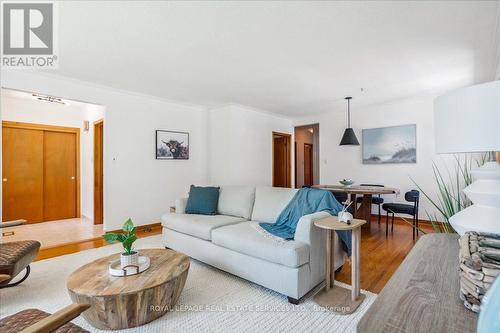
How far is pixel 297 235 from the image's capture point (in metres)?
2.27

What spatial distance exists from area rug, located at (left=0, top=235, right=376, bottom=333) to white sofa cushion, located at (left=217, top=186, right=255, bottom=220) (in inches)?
33.8

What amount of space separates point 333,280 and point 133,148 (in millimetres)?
3803

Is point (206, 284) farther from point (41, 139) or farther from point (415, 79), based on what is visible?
point (41, 139)

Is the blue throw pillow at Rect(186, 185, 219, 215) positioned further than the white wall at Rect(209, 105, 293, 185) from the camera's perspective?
No

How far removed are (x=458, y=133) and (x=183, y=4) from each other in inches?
81.5

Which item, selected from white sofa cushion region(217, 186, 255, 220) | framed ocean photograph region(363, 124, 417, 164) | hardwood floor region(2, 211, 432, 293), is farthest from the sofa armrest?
framed ocean photograph region(363, 124, 417, 164)

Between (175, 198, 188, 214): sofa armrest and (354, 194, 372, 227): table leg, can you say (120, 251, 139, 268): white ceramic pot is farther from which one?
(354, 194, 372, 227): table leg

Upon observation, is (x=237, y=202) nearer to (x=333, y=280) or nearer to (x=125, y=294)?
(x=333, y=280)

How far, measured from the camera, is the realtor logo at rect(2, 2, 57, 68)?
6.91 feet

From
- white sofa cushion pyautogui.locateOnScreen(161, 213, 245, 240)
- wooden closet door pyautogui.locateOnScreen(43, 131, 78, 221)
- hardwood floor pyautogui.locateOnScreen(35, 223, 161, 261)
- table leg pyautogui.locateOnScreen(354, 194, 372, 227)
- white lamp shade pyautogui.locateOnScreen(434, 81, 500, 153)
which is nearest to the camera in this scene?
white lamp shade pyautogui.locateOnScreen(434, 81, 500, 153)

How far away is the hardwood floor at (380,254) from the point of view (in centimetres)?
→ 252

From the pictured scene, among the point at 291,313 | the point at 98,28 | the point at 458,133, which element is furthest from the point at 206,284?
the point at 98,28

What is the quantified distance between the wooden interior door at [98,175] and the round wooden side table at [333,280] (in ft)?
14.8

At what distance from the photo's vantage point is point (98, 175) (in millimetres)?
4953
